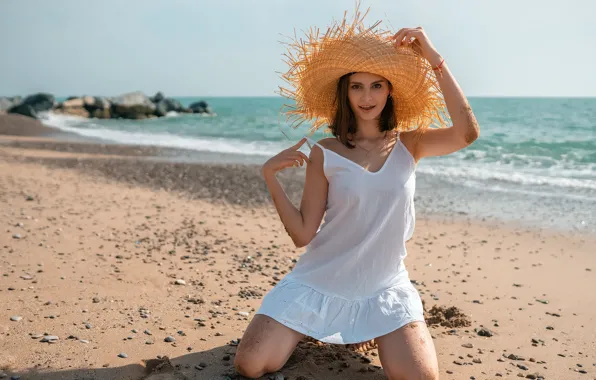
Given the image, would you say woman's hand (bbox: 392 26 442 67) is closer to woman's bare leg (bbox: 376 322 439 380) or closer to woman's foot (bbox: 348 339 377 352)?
woman's bare leg (bbox: 376 322 439 380)

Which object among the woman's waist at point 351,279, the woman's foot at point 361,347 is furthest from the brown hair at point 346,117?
the woman's foot at point 361,347

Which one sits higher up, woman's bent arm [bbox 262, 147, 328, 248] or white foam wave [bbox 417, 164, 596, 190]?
woman's bent arm [bbox 262, 147, 328, 248]

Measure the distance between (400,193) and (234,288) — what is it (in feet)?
6.70

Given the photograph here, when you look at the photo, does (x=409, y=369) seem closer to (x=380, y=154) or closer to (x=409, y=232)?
(x=409, y=232)

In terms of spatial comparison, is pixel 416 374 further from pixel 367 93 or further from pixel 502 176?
pixel 502 176

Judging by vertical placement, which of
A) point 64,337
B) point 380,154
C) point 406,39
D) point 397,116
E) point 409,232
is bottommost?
point 64,337

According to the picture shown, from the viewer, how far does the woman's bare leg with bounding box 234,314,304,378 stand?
3.20 meters

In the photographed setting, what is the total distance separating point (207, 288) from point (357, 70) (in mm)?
2361

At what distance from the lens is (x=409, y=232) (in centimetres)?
366

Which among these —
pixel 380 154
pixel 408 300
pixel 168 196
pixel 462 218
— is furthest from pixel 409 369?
pixel 168 196

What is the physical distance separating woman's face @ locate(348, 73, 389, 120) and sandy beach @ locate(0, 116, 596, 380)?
156 centimetres

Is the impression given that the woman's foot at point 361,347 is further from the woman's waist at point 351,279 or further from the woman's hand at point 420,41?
the woman's hand at point 420,41

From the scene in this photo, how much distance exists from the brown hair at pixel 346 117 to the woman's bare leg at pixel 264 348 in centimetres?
121

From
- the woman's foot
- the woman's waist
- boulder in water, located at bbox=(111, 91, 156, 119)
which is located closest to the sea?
the woman's waist
